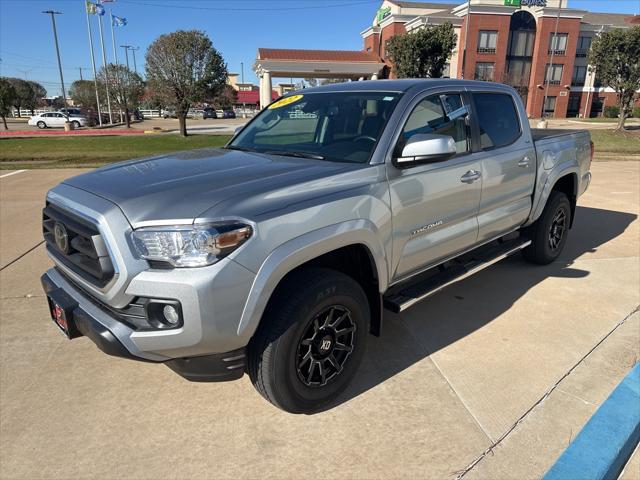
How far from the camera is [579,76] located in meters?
55.4

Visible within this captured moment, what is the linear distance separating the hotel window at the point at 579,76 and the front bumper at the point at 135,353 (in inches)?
2505

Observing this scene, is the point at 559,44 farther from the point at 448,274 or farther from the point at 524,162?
the point at 448,274

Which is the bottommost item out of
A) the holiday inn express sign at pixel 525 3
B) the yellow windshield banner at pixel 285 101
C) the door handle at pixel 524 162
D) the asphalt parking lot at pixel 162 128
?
the asphalt parking lot at pixel 162 128

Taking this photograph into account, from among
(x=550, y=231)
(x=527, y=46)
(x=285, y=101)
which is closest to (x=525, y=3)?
(x=527, y=46)

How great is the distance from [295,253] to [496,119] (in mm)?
2691

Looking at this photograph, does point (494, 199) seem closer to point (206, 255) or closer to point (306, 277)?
point (306, 277)

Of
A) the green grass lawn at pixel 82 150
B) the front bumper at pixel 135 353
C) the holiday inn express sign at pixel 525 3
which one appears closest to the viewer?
the front bumper at pixel 135 353

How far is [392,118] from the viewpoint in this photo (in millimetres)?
3111

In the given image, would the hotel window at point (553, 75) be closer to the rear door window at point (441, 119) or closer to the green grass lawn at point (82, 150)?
the green grass lawn at point (82, 150)

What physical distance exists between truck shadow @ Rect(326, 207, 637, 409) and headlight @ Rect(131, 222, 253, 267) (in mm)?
1275

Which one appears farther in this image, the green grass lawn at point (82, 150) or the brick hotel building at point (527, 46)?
the brick hotel building at point (527, 46)

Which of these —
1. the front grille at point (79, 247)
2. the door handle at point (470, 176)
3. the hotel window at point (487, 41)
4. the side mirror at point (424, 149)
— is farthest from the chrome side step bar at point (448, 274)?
the hotel window at point (487, 41)

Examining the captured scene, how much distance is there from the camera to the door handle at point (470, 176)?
352 centimetres

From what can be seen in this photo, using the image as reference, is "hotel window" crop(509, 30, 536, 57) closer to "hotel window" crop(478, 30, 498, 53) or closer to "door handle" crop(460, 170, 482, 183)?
"hotel window" crop(478, 30, 498, 53)
